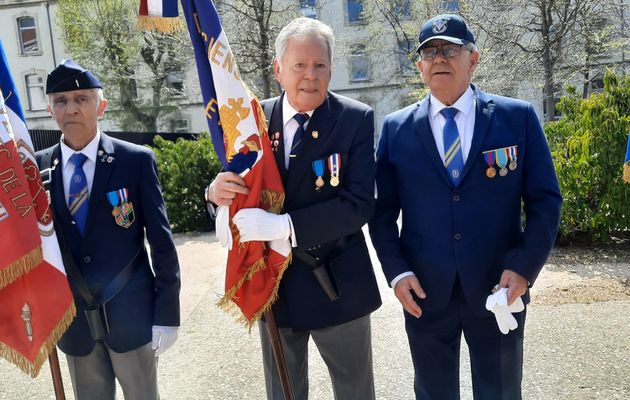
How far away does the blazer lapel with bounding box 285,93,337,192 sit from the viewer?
2494 mm

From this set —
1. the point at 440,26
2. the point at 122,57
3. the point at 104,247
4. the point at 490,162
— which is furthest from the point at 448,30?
the point at 122,57

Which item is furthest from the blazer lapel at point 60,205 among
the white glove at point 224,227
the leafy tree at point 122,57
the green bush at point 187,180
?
the leafy tree at point 122,57

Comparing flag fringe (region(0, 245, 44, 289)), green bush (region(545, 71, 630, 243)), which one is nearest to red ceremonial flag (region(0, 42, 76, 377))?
flag fringe (region(0, 245, 44, 289))

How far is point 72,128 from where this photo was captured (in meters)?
2.64

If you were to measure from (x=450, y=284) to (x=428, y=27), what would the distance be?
1.18 meters

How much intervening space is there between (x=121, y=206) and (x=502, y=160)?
178cm

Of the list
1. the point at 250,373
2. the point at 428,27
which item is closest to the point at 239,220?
the point at 428,27

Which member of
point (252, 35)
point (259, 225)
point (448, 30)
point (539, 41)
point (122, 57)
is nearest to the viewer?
point (259, 225)

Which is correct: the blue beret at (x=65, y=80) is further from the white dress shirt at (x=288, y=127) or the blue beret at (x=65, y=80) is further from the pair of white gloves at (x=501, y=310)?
the pair of white gloves at (x=501, y=310)

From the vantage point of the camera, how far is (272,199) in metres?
2.44

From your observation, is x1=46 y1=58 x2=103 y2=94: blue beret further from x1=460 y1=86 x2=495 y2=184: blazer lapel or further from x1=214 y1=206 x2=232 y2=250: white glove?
x1=460 y1=86 x2=495 y2=184: blazer lapel

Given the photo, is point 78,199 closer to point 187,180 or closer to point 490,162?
point 490,162

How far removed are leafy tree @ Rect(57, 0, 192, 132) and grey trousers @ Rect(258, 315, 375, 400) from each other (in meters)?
19.8

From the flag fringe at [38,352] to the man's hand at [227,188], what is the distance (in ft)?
2.73
